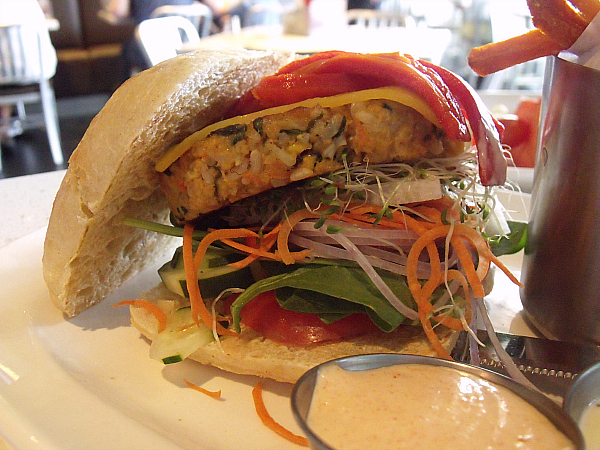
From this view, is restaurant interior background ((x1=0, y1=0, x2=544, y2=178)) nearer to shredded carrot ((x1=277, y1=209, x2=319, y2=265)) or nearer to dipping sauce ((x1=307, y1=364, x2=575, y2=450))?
shredded carrot ((x1=277, y1=209, x2=319, y2=265))

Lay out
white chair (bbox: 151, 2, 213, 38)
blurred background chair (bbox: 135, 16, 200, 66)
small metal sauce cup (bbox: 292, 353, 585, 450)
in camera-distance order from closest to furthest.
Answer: small metal sauce cup (bbox: 292, 353, 585, 450) → blurred background chair (bbox: 135, 16, 200, 66) → white chair (bbox: 151, 2, 213, 38)

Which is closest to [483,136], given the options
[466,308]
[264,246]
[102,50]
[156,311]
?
[466,308]

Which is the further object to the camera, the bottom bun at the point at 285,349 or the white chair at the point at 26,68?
the white chair at the point at 26,68

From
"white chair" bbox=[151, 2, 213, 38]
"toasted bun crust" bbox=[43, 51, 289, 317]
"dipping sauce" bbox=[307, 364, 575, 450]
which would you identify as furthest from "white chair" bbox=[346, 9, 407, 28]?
"dipping sauce" bbox=[307, 364, 575, 450]

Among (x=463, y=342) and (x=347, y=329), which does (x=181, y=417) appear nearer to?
(x=347, y=329)

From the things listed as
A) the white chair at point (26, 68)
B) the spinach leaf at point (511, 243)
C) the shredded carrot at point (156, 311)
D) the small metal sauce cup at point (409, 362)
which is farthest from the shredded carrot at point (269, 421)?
the white chair at point (26, 68)

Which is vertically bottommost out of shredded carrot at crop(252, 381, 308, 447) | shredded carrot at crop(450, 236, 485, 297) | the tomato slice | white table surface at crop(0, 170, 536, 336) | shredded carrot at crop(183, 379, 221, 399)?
white table surface at crop(0, 170, 536, 336)

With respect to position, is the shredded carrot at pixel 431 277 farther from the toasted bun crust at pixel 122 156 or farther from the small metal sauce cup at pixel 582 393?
the toasted bun crust at pixel 122 156
